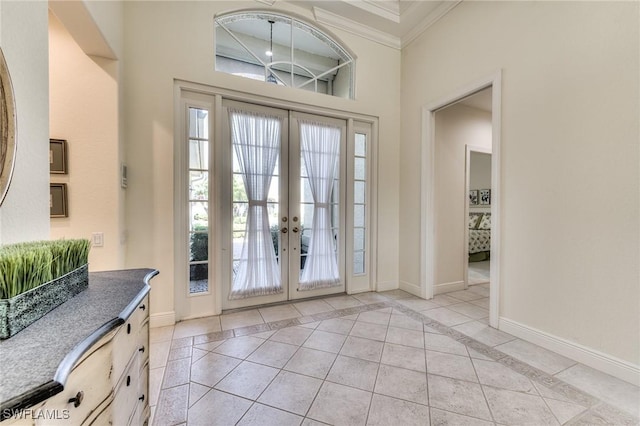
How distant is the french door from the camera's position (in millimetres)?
3066

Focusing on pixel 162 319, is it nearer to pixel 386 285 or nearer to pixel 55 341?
pixel 55 341

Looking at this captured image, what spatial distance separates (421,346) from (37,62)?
3141 mm

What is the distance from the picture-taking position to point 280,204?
3.33 m

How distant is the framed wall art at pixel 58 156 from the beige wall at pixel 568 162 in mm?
3965

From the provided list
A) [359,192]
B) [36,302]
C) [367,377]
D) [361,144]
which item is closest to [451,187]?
[359,192]

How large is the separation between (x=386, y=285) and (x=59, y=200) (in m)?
3.75

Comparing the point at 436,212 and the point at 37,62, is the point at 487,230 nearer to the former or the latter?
the point at 436,212

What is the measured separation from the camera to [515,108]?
8.38ft

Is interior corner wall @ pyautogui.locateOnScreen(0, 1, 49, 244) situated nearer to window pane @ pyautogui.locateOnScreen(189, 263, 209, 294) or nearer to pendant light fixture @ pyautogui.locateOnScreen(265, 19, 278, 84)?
window pane @ pyautogui.locateOnScreen(189, 263, 209, 294)

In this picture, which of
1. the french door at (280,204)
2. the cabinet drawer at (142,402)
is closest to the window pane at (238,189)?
the french door at (280,204)

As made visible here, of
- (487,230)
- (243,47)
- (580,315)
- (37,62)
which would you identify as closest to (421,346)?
(580,315)

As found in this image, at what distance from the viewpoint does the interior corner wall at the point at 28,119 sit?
1124mm

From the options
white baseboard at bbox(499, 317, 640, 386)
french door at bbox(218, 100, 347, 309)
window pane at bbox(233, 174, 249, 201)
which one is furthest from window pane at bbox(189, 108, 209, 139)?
white baseboard at bbox(499, 317, 640, 386)

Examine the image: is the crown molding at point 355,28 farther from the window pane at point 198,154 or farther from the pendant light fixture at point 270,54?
the window pane at point 198,154
